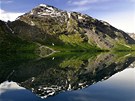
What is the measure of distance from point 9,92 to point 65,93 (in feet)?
34.6

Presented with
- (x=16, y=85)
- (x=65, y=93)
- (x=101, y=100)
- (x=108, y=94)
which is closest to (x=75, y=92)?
(x=65, y=93)

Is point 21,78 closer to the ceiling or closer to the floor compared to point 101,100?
closer to the ceiling

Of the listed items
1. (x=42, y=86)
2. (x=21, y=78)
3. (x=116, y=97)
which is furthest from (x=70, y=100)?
Result: (x=21, y=78)

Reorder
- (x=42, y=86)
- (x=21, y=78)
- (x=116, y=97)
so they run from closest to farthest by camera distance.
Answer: (x=116, y=97)
(x=42, y=86)
(x=21, y=78)

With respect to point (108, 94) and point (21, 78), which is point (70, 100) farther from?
point (21, 78)

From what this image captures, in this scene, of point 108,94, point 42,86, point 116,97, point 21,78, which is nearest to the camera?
point 116,97

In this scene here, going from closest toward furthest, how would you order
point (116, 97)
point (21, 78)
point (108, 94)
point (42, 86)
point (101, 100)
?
point (101, 100)
point (116, 97)
point (108, 94)
point (42, 86)
point (21, 78)

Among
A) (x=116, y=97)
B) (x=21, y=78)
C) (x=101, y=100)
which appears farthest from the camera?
(x=21, y=78)

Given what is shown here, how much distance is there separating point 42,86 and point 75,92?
37.6 ft

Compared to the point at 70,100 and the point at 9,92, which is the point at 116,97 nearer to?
the point at 70,100

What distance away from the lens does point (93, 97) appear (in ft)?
170

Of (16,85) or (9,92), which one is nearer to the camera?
(9,92)

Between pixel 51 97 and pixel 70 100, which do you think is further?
pixel 51 97

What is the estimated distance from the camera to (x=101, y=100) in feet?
160
